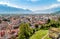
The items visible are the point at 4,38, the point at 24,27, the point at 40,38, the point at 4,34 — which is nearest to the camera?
the point at 40,38

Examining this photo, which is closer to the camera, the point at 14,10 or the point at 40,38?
the point at 40,38

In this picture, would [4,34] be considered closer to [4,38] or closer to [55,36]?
[4,38]

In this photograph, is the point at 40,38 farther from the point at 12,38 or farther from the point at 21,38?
the point at 12,38

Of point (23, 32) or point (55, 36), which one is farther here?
point (23, 32)

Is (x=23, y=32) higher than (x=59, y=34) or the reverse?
the reverse

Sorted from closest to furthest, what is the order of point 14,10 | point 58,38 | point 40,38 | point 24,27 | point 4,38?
1. point 58,38
2. point 40,38
3. point 24,27
4. point 4,38
5. point 14,10

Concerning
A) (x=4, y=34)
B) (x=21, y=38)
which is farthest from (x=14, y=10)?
(x=21, y=38)

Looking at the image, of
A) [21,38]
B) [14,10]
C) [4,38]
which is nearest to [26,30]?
[21,38]

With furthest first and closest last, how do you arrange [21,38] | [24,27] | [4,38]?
[4,38] → [24,27] → [21,38]

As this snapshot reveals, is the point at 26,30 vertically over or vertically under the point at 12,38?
over
